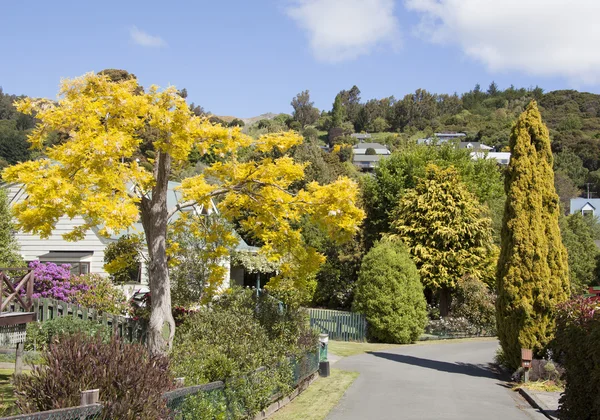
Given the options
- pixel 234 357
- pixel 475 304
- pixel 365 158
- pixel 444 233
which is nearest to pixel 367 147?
pixel 365 158

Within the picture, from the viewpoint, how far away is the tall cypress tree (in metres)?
19.0

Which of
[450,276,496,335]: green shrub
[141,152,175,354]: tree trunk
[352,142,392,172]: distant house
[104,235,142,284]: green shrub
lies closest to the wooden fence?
[104,235,142,284]: green shrub

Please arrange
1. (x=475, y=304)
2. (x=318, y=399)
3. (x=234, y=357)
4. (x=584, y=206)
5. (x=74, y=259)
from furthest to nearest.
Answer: (x=584, y=206) < (x=475, y=304) < (x=74, y=259) < (x=318, y=399) < (x=234, y=357)

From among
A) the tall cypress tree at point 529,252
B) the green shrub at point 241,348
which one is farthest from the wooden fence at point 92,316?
the tall cypress tree at point 529,252

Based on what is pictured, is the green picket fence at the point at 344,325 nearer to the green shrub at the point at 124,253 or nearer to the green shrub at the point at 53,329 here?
the green shrub at the point at 124,253

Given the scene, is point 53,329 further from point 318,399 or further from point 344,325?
point 344,325

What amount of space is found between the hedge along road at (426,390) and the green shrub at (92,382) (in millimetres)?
6740

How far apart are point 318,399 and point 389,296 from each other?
48.6ft

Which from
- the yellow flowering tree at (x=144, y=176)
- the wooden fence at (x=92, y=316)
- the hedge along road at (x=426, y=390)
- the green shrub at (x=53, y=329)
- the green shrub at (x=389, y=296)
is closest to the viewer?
the yellow flowering tree at (x=144, y=176)

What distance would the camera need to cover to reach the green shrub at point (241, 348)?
33.5ft

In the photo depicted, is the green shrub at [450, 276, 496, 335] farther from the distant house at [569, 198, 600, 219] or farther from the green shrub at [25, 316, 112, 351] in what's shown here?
the distant house at [569, 198, 600, 219]

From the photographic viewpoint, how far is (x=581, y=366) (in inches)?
424

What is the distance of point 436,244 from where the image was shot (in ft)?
115

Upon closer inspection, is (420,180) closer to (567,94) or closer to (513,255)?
(513,255)
